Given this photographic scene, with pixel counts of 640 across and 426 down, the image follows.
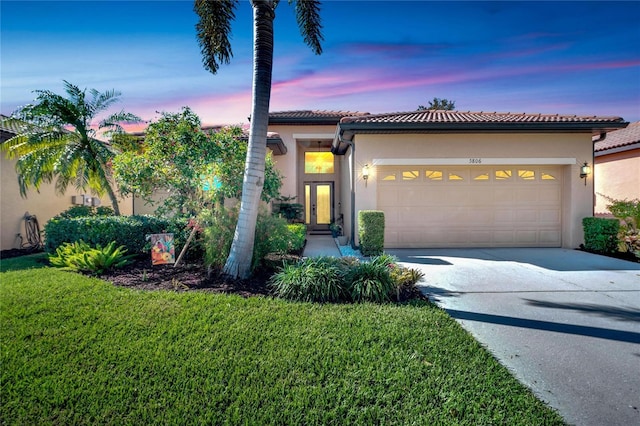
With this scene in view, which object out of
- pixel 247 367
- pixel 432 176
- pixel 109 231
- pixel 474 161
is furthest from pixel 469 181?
pixel 109 231

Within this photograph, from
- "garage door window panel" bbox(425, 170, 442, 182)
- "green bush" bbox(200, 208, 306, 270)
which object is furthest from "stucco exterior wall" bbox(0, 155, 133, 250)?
"garage door window panel" bbox(425, 170, 442, 182)

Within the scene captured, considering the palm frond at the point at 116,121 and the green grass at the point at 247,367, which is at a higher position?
the palm frond at the point at 116,121

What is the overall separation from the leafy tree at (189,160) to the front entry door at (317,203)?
7453mm

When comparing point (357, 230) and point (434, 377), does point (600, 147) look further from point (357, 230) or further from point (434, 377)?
point (434, 377)

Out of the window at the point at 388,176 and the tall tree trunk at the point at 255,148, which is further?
the window at the point at 388,176

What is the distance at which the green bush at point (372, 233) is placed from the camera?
8.84m

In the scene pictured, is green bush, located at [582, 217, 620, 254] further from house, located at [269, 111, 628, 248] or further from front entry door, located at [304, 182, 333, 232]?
front entry door, located at [304, 182, 333, 232]

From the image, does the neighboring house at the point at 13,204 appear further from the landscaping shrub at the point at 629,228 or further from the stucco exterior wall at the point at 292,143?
the landscaping shrub at the point at 629,228

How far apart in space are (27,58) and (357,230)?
874 centimetres

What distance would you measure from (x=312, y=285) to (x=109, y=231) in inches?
225

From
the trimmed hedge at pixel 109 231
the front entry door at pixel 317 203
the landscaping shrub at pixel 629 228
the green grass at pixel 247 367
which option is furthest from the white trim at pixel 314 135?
the green grass at pixel 247 367

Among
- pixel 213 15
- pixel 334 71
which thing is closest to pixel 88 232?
pixel 213 15

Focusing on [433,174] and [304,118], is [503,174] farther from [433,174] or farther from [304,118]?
[304,118]

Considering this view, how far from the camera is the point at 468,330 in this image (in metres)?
3.84
